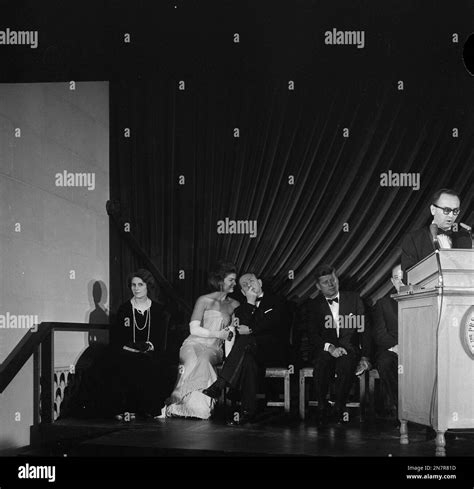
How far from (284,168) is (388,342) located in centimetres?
151

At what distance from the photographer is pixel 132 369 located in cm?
488

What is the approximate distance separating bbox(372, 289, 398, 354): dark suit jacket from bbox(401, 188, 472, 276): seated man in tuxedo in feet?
2.20

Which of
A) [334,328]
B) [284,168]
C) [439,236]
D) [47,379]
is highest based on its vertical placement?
[284,168]

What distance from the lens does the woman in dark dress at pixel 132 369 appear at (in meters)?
4.84

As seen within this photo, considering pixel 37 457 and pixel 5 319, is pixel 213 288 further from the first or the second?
pixel 37 457

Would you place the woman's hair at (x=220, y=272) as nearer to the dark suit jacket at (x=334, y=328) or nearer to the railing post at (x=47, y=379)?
the dark suit jacket at (x=334, y=328)

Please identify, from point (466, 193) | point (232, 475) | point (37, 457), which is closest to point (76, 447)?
point (37, 457)

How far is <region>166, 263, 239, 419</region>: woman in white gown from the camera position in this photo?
191 inches

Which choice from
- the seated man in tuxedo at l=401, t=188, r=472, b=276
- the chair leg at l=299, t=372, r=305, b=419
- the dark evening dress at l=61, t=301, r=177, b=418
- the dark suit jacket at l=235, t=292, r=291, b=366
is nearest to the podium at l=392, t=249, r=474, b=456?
the seated man in tuxedo at l=401, t=188, r=472, b=276

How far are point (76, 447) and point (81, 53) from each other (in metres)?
2.47

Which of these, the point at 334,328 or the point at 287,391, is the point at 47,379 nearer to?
the point at 287,391

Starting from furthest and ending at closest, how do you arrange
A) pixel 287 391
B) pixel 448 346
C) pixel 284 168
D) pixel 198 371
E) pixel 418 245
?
pixel 284 168, pixel 198 371, pixel 287 391, pixel 418 245, pixel 448 346

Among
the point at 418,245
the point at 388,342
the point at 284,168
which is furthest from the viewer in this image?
the point at 284,168

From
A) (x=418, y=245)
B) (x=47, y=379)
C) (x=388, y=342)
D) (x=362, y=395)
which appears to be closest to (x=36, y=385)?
(x=47, y=379)
